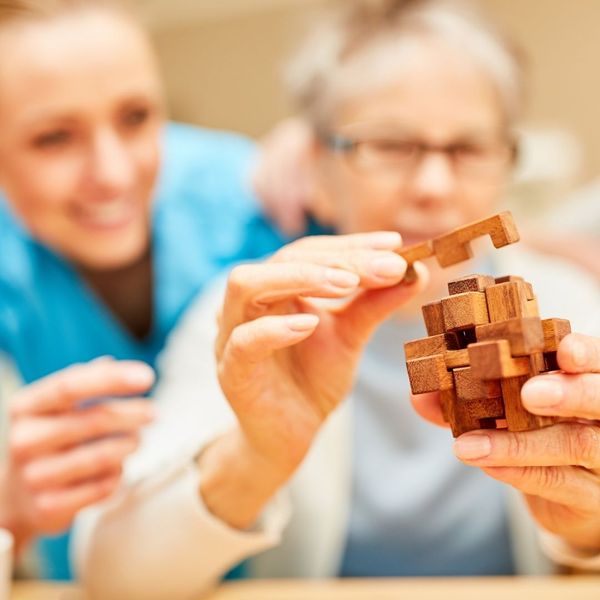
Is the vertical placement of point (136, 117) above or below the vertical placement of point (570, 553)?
above

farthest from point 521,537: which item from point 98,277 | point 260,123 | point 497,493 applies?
point 260,123

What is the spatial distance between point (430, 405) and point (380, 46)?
62cm

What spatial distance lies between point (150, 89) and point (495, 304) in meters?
0.76

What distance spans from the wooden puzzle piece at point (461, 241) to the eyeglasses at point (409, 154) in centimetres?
42

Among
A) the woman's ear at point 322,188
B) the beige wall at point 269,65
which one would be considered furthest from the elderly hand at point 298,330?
the beige wall at point 269,65

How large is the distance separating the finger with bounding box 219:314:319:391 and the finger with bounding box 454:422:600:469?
13 centimetres

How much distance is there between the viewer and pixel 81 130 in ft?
3.40

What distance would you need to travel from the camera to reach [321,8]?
1.16 metres

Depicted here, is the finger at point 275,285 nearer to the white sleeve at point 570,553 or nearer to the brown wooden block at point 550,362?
the brown wooden block at point 550,362

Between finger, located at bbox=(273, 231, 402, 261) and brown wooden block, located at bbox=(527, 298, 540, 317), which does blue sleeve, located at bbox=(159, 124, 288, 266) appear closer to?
finger, located at bbox=(273, 231, 402, 261)

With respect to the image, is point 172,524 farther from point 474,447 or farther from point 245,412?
point 474,447

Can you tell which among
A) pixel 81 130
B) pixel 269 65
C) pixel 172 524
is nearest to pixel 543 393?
pixel 172 524

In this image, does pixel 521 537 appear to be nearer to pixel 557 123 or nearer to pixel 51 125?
pixel 51 125

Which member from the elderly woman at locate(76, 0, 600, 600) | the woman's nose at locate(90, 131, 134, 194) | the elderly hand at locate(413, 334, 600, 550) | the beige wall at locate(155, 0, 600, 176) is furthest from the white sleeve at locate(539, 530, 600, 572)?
the beige wall at locate(155, 0, 600, 176)
